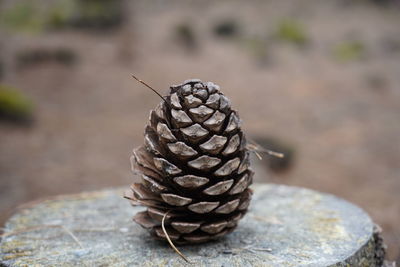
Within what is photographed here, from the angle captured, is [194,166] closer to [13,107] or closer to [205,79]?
[13,107]

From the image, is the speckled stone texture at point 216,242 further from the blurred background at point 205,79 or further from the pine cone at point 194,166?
the blurred background at point 205,79

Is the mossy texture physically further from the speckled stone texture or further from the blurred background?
the speckled stone texture

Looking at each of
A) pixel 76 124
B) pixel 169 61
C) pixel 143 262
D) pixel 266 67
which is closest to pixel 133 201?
pixel 143 262

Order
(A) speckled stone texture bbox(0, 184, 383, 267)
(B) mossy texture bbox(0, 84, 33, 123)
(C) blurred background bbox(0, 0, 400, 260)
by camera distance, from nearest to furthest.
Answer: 1. (A) speckled stone texture bbox(0, 184, 383, 267)
2. (C) blurred background bbox(0, 0, 400, 260)
3. (B) mossy texture bbox(0, 84, 33, 123)

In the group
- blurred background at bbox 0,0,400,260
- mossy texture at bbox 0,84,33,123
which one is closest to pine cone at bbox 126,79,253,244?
blurred background at bbox 0,0,400,260

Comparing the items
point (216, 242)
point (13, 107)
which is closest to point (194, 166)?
point (216, 242)

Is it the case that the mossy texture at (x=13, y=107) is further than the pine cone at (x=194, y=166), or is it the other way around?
the mossy texture at (x=13, y=107)

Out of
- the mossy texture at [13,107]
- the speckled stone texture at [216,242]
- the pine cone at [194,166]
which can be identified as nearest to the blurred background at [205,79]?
the mossy texture at [13,107]
